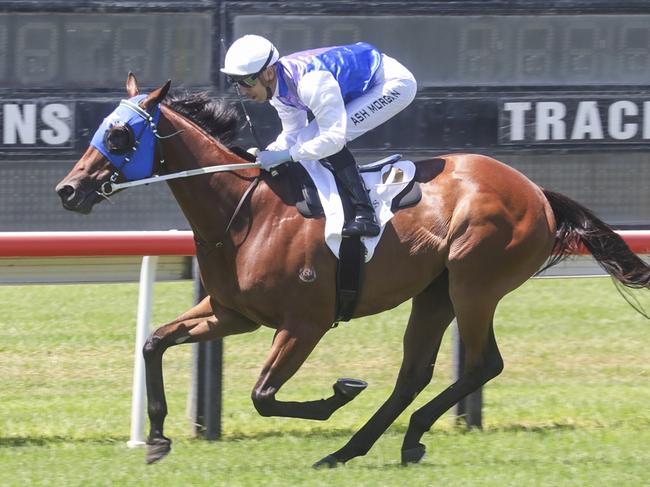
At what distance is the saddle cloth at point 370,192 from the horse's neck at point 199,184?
33 centimetres

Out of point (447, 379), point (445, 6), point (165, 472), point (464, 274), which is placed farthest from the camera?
point (445, 6)

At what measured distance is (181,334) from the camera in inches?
234

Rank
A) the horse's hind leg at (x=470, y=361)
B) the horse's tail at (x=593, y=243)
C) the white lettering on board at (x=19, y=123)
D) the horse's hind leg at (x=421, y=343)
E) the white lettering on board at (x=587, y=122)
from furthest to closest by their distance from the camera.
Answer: the white lettering on board at (x=587, y=122) < the white lettering on board at (x=19, y=123) < the horse's tail at (x=593, y=243) < the horse's hind leg at (x=421, y=343) < the horse's hind leg at (x=470, y=361)

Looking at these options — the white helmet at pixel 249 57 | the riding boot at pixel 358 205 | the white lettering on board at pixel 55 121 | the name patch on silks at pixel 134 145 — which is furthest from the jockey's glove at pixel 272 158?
the white lettering on board at pixel 55 121

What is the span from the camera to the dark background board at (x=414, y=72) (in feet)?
29.5

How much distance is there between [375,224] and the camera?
5.82 meters

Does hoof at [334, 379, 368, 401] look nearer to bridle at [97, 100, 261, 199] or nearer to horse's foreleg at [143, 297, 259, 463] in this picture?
horse's foreleg at [143, 297, 259, 463]

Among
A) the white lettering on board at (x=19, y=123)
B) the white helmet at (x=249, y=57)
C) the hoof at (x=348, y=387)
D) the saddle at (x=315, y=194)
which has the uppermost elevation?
the white helmet at (x=249, y=57)

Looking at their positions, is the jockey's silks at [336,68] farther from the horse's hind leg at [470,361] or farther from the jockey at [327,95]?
the horse's hind leg at [470,361]

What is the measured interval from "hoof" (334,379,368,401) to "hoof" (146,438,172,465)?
76cm

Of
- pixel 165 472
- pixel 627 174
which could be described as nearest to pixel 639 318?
pixel 627 174

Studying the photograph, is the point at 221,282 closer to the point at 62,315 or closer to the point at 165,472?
the point at 165,472

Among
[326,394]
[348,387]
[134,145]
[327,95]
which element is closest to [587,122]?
[326,394]

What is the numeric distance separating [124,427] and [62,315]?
3.13 metres
